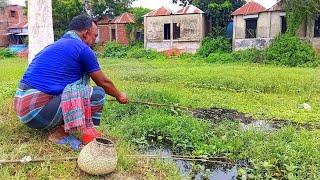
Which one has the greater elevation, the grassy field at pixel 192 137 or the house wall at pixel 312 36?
the house wall at pixel 312 36

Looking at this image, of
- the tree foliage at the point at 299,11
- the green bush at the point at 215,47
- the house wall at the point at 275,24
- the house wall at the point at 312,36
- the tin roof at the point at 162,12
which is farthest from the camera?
the tin roof at the point at 162,12

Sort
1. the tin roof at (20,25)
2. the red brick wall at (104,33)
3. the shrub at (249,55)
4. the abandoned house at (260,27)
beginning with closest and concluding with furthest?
1. the shrub at (249,55)
2. the abandoned house at (260,27)
3. the red brick wall at (104,33)
4. the tin roof at (20,25)

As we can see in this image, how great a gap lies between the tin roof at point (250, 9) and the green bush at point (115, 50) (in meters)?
8.76

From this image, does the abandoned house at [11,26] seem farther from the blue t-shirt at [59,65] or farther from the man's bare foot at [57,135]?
the blue t-shirt at [59,65]

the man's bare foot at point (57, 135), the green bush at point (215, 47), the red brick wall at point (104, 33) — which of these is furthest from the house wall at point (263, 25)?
the man's bare foot at point (57, 135)

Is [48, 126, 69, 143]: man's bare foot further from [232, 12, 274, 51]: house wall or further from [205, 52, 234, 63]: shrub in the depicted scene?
[232, 12, 274, 51]: house wall

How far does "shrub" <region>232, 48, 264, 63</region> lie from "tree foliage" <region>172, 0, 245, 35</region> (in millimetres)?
4598

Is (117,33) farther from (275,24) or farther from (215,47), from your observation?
(275,24)

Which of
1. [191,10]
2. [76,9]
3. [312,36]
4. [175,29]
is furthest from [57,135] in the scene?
[76,9]

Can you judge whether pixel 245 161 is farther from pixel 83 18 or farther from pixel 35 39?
pixel 35 39

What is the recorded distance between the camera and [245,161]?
4898 millimetres

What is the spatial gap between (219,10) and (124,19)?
28.0ft

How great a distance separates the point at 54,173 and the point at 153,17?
81.2 ft

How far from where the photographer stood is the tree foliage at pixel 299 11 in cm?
1947
